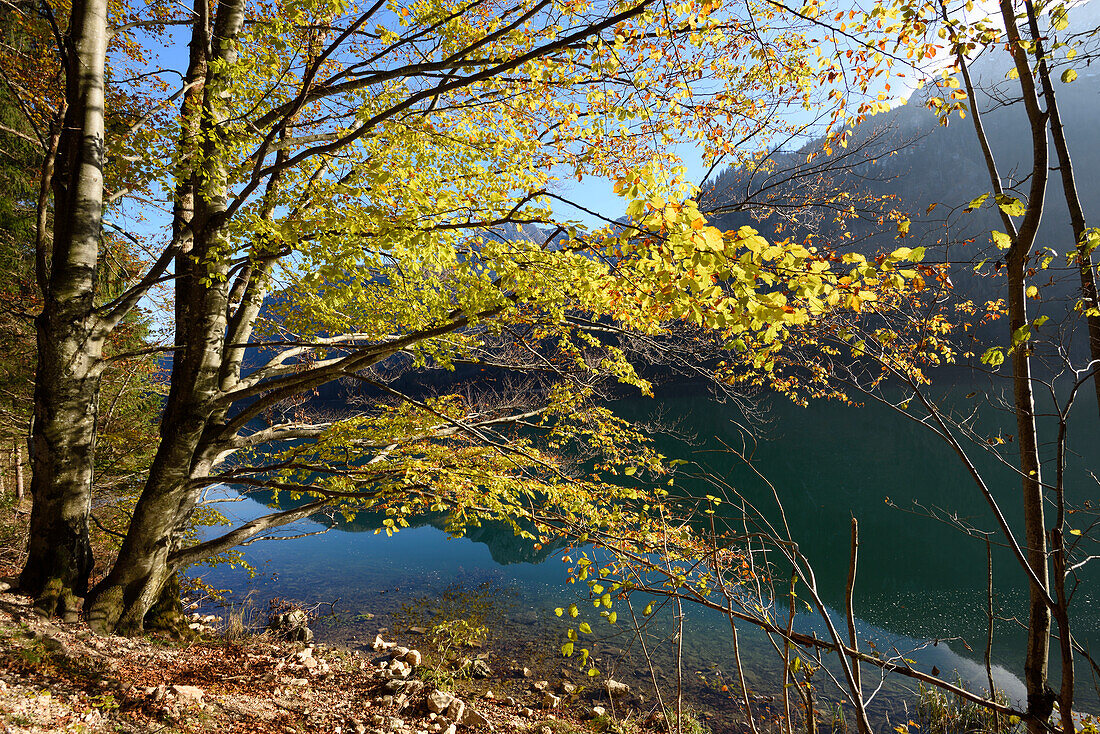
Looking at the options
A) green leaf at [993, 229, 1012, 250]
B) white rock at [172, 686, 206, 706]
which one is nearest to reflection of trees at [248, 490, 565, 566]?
white rock at [172, 686, 206, 706]

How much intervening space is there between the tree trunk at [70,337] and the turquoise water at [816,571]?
5.48 metres

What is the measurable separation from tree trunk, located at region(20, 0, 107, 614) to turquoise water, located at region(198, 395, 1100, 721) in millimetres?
5482

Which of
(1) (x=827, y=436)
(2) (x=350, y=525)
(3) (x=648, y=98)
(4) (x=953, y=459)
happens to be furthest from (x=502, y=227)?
(1) (x=827, y=436)

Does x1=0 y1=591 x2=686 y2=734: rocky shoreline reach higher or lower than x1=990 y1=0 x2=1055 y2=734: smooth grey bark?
lower

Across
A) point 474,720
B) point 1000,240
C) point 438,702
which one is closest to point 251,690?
point 438,702

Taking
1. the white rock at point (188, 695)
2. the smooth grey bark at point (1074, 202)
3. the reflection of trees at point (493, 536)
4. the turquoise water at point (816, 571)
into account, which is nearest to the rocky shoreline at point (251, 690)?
the white rock at point (188, 695)

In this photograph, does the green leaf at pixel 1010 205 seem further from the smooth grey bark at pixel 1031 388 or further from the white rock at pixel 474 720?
the white rock at pixel 474 720

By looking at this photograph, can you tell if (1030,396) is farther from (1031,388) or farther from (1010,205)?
(1010,205)

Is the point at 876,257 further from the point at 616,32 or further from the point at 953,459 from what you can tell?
the point at 953,459

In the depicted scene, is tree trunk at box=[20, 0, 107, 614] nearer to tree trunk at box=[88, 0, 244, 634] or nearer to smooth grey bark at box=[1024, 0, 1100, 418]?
tree trunk at box=[88, 0, 244, 634]

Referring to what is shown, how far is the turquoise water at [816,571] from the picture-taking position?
27.8 feet

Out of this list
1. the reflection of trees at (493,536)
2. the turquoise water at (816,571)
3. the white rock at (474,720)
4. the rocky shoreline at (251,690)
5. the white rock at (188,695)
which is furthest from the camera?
the reflection of trees at (493,536)

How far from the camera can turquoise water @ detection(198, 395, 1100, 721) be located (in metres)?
8.48

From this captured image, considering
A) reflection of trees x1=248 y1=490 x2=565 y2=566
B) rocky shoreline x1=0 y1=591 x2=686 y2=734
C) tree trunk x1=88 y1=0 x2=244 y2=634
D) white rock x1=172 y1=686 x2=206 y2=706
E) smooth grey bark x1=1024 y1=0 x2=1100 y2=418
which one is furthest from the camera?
reflection of trees x1=248 y1=490 x2=565 y2=566
